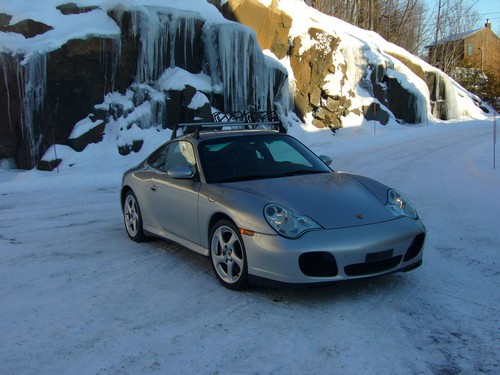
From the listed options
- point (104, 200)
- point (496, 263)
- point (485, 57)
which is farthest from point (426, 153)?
point (485, 57)

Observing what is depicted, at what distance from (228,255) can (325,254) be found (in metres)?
0.91

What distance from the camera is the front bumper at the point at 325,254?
3955mm

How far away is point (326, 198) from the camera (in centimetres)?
443

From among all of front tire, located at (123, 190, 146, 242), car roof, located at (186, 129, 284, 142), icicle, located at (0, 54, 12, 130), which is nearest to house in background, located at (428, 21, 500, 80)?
icicle, located at (0, 54, 12, 130)

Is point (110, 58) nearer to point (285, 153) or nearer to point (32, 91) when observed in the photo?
point (32, 91)

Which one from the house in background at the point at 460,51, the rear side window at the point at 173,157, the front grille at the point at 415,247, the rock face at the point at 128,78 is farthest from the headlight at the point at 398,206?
the house in background at the point at 460,51

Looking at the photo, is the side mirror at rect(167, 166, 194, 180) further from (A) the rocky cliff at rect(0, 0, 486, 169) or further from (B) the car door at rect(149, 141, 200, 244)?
(A) the rocky cliff at rect(0, 0, 486, 169)

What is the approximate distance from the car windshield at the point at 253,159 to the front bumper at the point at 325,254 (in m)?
0.99

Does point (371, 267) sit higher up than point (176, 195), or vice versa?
point (176, 195)

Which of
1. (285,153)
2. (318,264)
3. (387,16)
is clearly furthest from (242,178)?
(387,16)

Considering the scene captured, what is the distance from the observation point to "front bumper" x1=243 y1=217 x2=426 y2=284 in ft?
13.0

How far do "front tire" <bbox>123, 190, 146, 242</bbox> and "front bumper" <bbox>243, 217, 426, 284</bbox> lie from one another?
227cm

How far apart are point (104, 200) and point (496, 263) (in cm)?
643

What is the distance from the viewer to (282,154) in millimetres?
5461
